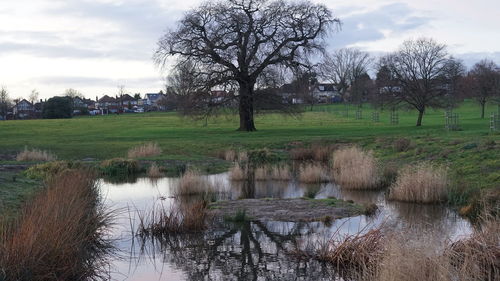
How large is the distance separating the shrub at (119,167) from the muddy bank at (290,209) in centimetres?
1073

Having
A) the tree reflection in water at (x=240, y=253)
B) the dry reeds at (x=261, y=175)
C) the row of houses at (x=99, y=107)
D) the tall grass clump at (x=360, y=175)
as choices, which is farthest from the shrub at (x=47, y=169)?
the row of houses at (x=99, y=107)

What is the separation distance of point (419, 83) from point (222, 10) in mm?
17500

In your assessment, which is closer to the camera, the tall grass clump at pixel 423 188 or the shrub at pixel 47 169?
the tall grass clump at pixel 423 188

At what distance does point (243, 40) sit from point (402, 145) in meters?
19.7

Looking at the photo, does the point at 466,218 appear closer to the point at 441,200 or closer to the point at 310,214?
the point at 441,200

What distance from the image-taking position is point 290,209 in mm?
16875

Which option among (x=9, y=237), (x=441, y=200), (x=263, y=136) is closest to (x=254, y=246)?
(x=9, y=237)

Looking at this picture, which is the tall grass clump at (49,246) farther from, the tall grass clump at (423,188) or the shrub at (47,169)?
the shrub at (47,169)

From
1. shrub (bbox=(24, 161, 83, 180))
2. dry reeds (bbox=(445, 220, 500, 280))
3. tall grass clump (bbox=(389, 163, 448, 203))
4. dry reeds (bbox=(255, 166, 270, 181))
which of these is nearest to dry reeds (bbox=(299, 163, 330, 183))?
dry reeds (bbox=(255, 166, 270, 181))

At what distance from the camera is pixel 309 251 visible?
460 inches

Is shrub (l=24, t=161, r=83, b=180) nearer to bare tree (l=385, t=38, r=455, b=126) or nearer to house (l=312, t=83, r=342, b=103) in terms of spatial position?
bare tree (l=385, t=38, r=455, b=126)

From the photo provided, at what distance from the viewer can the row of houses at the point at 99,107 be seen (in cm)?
11769

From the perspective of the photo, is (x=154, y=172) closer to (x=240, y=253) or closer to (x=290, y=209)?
(x=290, y=209)

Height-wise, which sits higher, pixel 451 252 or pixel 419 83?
pixel 419 83
